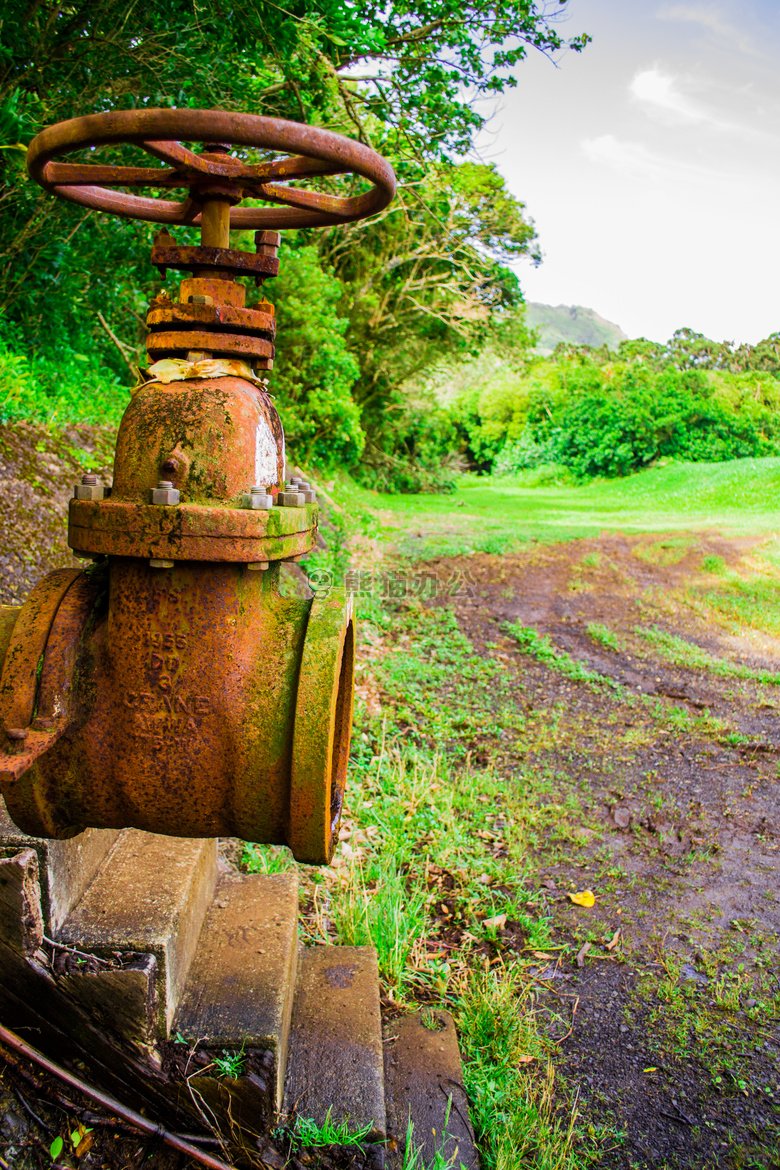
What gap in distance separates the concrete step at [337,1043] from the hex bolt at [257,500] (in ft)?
4.08

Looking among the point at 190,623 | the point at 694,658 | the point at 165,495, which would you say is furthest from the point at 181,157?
the point at 694,658

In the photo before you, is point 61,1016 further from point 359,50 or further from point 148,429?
point 359,50

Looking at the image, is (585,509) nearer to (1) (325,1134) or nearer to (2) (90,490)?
(1) (325,1134)

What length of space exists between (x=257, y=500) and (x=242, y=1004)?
42.5 inches

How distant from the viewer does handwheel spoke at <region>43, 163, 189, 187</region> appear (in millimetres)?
1246

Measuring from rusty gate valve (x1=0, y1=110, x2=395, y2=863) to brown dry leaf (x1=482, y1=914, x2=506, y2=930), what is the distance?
4.93 feet

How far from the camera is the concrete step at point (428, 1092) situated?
5.29ft

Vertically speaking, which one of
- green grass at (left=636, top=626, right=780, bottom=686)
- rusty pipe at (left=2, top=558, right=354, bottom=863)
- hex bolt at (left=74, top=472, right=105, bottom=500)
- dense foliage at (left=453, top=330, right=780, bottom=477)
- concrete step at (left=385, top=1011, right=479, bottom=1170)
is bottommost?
concrete step at (left=385, top=1011, right=479, bottom=1170)

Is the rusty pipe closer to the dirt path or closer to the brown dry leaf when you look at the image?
the dirt path

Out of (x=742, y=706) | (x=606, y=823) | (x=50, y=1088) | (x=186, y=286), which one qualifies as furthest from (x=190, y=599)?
(x=742, y=706)

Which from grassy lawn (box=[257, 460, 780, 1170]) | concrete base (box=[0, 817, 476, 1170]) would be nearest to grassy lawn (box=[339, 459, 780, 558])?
grassy lawn (box=[257, 460, 780, 1170])

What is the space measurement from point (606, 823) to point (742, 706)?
185 cm

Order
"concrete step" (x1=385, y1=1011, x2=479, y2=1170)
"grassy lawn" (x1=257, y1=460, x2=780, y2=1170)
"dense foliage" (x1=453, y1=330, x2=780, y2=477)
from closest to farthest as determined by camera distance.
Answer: "concrete step" (x1=385, y1=1011, x2=479, y2=1170), "grassy lawn" (x1=257, y1=460, x2=780, y2=1170), "dense foliage" (x1=453, y1=330, x2=780, y2=477)

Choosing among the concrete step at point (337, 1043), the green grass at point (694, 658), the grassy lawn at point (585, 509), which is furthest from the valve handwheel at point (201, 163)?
the grassy lawn at point (585, 509)
